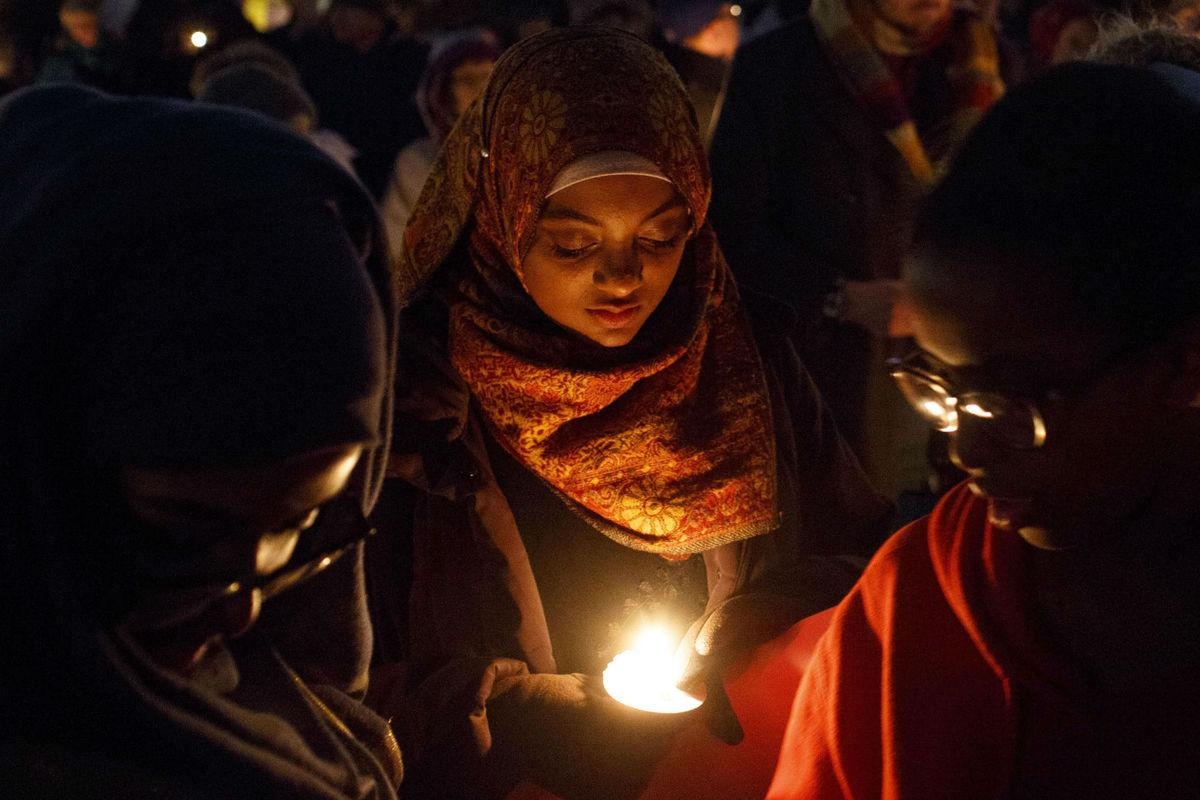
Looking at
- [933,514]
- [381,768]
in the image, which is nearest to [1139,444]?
[933,514]

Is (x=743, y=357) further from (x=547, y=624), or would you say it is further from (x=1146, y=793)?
(x=1146, y=793)

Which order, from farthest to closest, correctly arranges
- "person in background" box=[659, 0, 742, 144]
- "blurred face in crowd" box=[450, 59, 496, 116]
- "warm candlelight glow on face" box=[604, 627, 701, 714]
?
"blurred face in crowd" box=[450, 59, 496, 116]
"person in background" box=[659, 0, 742, 144]
"warm candlelight glow on face" box=[604, 627, 701, 714]

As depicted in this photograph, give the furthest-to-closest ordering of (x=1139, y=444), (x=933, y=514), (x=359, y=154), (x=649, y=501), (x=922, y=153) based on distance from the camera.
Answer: (x=359, y=154) < (x=922, y=153) < (x=649, y=501) < (x=933, y=514) < (x=1139, y=444)

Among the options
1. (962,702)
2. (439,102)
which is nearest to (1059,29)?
(439,102)

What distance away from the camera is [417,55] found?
23.7 ft

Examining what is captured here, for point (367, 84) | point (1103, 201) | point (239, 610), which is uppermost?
point (1103, 201)

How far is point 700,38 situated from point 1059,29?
5.60 ft

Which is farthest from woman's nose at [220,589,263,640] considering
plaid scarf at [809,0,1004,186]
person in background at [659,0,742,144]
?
person in background at [659,0,742,144]

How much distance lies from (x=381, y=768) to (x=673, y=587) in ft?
3.42

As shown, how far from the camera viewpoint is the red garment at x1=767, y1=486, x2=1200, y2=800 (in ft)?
4.72

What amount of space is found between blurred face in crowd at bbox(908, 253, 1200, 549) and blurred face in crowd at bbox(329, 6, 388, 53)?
6.45 metres

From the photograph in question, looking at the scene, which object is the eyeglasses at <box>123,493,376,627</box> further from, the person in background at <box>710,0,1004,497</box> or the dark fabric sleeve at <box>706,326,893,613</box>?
the person in background at <box>710,0,1004,497</box>

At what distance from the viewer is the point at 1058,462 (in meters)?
1.41

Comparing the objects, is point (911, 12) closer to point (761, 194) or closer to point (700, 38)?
point (761, 194)
